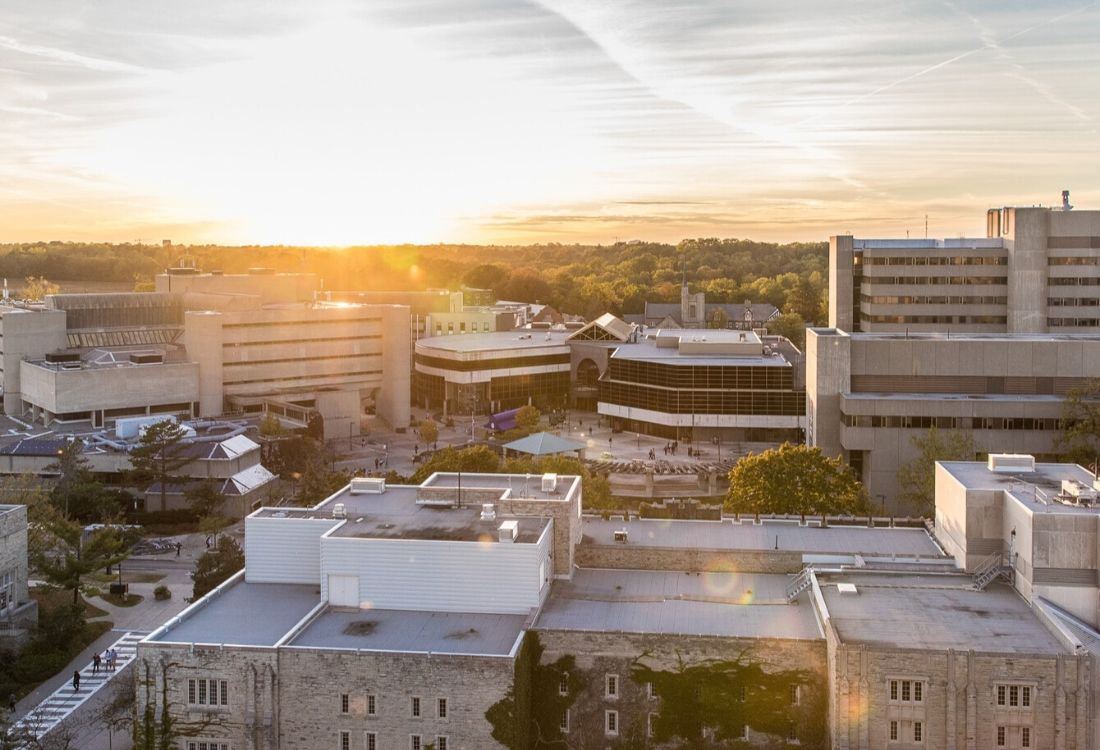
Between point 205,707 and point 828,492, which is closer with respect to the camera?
point 205,707

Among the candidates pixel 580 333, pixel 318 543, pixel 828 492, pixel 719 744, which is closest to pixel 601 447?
pixel 580 333

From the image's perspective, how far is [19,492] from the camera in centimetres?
6316

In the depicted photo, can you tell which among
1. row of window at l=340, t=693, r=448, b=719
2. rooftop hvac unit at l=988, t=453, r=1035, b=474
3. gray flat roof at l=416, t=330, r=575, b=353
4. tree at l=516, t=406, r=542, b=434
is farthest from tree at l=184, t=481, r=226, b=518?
rooftop hvac unit at l=988, t=453, r=1035, b=474

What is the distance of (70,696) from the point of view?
45.7m

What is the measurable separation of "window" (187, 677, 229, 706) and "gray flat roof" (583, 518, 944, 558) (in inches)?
701

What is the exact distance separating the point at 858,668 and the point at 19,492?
47.8m

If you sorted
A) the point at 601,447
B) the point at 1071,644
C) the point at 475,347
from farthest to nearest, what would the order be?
1. the point at 475,347
2. the point at 601,447
3. the point at 1071,644

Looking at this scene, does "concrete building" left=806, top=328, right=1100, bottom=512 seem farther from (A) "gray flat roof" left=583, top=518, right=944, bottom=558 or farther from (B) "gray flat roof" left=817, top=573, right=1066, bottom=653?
(B) "gray flat roof" left=817, top=573, right=1066, bottom=653

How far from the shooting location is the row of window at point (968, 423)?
233ft

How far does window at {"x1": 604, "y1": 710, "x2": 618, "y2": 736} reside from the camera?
38.5m

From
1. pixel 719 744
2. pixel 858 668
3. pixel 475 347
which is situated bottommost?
pixel 719 744

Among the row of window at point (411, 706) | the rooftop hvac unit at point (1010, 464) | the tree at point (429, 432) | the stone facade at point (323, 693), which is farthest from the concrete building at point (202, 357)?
the rooftop hvac unit at point (1010, 464)

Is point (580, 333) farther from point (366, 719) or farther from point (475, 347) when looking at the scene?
point (366, 719)

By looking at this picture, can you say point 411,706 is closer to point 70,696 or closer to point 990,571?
point 70,696
